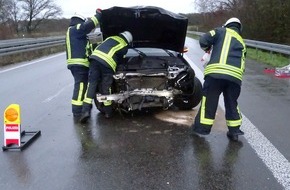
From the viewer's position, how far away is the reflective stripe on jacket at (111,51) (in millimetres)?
6285

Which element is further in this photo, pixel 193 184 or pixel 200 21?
pixel 200 21

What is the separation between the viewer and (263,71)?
41.2 ft

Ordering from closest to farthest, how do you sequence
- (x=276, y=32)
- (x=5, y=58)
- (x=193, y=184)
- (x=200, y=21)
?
(x=193, y=184)
(x=5, y=58)
(x=276, y=32)
(x=200, y=21)

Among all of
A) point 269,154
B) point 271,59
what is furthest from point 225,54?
point 271,59


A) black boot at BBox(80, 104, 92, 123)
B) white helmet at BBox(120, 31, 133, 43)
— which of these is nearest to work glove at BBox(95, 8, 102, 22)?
white helmet at BBox(120, 31, 133, 43)

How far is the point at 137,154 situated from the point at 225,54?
5.95ft

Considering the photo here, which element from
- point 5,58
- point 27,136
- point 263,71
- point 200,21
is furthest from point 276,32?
point 200,21

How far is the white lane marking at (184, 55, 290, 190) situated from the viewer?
4.12m

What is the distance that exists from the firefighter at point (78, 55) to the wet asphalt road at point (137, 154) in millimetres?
355

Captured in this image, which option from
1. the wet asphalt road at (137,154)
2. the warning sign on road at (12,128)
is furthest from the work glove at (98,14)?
the warning sign on road at (12,128)

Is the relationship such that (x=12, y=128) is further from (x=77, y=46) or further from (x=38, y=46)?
(x=38, y=46)

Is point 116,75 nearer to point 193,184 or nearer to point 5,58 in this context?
point 193,184

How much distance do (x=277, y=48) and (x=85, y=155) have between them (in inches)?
431

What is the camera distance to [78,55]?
672 cm
